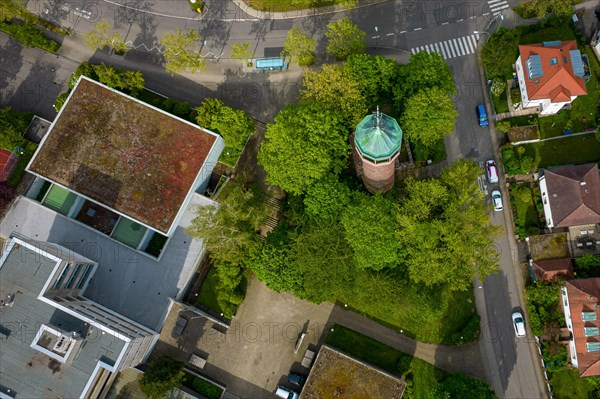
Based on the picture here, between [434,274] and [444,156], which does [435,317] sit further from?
[444,156]

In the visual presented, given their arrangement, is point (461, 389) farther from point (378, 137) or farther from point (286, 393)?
point (378, 137)

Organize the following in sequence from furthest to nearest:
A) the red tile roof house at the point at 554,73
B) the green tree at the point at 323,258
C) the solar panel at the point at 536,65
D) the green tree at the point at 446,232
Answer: the solar panel at the point at 536,65 → the red tile roof house at the point at 554,73 → the green tree at the point at 323,258 → the green tree at the point at 446,232

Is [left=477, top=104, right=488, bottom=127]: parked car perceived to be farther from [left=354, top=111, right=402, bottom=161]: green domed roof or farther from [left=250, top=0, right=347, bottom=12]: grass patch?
[left=250, top=0, right=347, bottom=12]: grass patch

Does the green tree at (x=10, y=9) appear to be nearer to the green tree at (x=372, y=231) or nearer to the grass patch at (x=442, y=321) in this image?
the green tree at (x=372, y=231)

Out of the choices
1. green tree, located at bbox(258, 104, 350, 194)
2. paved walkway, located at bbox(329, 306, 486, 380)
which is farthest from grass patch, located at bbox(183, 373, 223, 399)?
green tree, located at bbox(258, 104, 350, 194)

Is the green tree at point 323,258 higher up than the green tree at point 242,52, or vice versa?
the green tree at point 242,52

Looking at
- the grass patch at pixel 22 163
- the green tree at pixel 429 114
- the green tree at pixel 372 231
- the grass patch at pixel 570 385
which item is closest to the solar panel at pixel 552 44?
the green tree at pixel 429 114

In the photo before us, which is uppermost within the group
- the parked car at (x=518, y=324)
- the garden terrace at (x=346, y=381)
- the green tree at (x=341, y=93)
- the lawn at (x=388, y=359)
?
the green tree at (x=341, y=93)

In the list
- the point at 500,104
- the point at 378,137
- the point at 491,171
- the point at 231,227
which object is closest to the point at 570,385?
the point at 491,171
